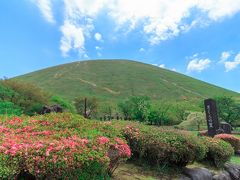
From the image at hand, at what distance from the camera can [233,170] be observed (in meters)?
12.1

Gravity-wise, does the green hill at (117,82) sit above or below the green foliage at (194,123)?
above

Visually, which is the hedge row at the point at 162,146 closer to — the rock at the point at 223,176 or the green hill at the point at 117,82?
the rock at the point at 223,176

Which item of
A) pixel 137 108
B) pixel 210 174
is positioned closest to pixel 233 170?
pixel 210 174

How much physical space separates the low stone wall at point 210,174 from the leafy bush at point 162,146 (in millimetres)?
389

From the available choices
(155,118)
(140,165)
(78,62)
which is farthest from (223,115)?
(78,62)

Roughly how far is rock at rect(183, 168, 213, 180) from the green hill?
7699cm

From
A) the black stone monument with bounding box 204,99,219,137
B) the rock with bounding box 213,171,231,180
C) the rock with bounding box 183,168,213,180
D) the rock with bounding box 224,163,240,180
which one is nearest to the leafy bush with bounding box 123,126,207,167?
the rock with bounding box 183,168,213,180

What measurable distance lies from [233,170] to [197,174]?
326 cm

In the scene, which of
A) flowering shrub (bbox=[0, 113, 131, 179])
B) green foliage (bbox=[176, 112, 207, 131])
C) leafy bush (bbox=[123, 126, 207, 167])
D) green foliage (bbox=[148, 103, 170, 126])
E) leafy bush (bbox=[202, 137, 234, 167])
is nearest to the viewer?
flowering shrub (bbox=[0, 113, 131, 179])

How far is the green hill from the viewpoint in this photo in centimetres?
9656

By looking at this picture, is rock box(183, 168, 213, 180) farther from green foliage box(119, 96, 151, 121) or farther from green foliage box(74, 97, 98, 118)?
green foliage box(74, 97, 98, 118)

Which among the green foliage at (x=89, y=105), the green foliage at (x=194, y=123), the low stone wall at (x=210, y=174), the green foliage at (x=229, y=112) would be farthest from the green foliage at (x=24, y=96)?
the green foliage at (x=229, y=112)

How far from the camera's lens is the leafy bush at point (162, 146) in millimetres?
9188

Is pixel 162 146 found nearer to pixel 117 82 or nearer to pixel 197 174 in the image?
pixel 197 174
